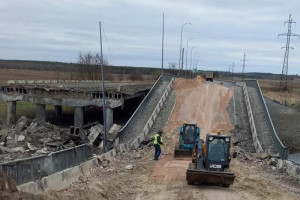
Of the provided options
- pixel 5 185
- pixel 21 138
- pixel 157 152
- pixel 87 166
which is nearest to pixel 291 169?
pixel 157 152

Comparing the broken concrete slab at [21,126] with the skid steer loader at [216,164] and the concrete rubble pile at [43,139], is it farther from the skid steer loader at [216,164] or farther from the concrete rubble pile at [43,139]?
the skid steer loader at [216,164]

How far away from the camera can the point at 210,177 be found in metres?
17.0

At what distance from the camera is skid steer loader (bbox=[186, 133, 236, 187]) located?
16812mm

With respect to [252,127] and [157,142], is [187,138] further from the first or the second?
[252,127]

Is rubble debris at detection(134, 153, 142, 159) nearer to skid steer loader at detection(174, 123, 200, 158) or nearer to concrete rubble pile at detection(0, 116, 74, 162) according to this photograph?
skid steer loader at detection(174, 123, 200, 158)

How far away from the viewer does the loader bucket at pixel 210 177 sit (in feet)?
55.0

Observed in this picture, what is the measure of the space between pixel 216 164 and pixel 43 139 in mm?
19792

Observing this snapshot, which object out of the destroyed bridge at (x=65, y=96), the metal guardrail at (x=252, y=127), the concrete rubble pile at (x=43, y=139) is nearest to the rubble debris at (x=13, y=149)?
the concrete rubble pile at (x=43, y=139)

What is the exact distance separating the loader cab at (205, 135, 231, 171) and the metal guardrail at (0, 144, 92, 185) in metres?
7.00

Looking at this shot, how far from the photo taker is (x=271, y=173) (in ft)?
72.6

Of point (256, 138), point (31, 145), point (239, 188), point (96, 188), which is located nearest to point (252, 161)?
point (256, 138)

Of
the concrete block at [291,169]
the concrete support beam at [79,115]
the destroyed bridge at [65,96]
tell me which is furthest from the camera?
the concrete support beam at [79,115]

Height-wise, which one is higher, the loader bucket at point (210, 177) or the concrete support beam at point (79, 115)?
the loader bucket at point (210, 177)

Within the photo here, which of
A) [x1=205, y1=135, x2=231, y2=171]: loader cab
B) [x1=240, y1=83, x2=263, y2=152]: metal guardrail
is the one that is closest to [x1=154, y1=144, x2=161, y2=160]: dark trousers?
[x1=205, y1=135, x2=231, y2=171]: loader cab
